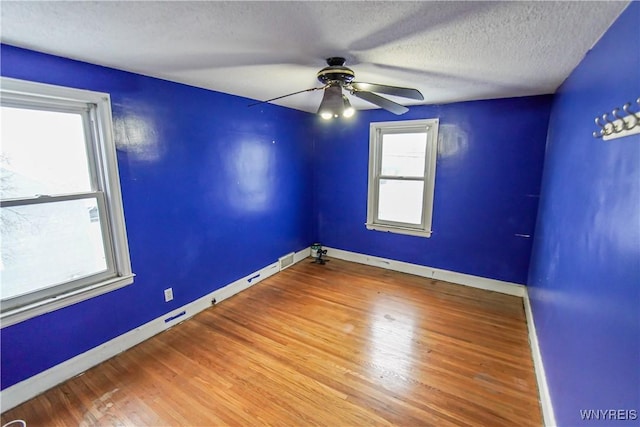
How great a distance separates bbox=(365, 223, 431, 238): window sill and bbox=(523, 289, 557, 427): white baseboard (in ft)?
4.43

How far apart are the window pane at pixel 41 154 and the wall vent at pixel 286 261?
7.84ft

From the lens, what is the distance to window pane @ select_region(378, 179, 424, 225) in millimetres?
3816

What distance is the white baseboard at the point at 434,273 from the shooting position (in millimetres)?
3348

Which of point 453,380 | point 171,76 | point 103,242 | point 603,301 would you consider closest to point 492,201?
point 453,380

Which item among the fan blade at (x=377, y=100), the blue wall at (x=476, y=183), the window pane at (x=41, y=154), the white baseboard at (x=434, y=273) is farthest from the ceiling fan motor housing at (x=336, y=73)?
the white baseboard at (x=434, y=273)

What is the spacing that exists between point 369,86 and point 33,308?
8.63ft

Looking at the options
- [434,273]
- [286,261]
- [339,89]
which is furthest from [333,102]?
[434,273]

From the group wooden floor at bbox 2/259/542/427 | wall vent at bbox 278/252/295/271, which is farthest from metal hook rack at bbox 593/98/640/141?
wall vent at bbox 278/252/295/271

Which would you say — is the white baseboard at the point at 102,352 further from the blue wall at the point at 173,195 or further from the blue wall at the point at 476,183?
the blue wall at the point at 476,183

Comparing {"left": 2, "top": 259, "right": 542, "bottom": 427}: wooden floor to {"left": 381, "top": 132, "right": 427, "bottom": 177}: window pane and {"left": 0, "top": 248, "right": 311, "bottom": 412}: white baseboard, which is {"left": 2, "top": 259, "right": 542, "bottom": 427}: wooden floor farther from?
{"left": 381, "top": 132, "right": 427, "bottom": 177}: window pane

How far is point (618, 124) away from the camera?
1155 mm

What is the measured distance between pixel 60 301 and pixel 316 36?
2388mm

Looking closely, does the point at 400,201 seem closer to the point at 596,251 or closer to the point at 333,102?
the point at 333,102

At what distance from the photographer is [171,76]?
7.75ft
